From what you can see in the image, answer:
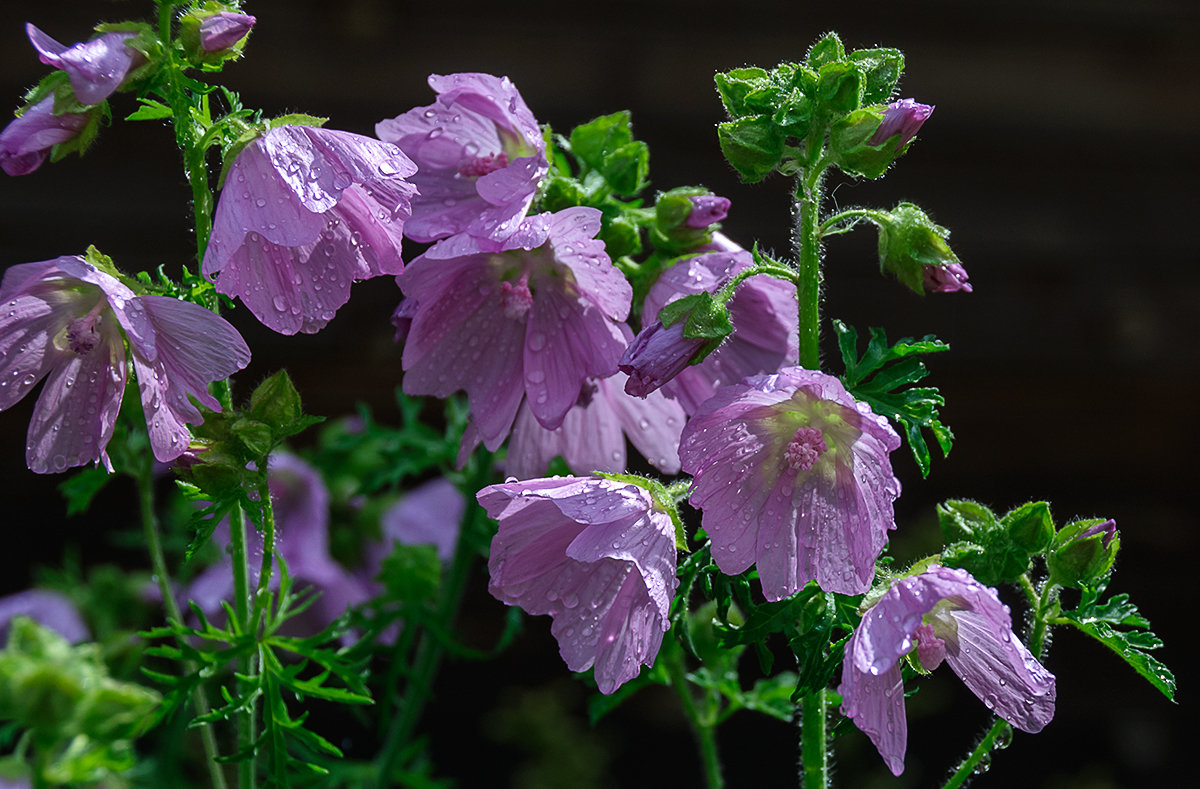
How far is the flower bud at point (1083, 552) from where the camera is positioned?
0.94 m

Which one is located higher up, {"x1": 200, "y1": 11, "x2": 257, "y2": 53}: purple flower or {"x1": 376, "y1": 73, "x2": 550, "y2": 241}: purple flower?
{"x1": 200, "y1": 11, "x2": 257, "y2": 53}: purple flower

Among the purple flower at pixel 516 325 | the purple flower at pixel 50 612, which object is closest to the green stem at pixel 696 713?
the purple flower at pixel 516 325

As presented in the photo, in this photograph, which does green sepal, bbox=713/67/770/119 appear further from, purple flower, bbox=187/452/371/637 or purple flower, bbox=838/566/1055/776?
purple flower, bbox=187/452/371/637

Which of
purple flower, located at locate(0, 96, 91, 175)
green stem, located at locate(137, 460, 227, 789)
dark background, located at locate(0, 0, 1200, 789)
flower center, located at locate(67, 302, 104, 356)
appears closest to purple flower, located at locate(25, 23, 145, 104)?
purple flower, located at locate(0, 96, 91, 175)

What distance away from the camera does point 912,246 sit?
943 mm

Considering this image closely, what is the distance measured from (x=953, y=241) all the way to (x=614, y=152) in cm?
179

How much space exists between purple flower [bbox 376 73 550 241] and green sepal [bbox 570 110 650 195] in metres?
0.05

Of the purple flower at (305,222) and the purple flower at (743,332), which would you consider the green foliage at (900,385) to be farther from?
the purple flower at (305,222)

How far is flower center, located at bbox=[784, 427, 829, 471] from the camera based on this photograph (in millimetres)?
973

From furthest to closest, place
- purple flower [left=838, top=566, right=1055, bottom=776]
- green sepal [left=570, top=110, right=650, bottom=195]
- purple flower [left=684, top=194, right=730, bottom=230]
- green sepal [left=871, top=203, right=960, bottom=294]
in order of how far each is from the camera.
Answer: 1. green sepal [left=570, top=110, right=650, bottom=195]
2. purple flower [left=684, top=194, right=730, bottom=230]
3. green sepal [left=871, top=203, right=960, bottom=294]
4. purple flower [left=838, top=566, right=1055, bottom=776]

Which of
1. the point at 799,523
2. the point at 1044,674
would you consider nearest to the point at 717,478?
the point at 799,523

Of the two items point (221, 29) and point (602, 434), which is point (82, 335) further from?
point (602, 434)

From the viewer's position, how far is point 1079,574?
37.6 inches

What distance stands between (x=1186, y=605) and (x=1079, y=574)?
2412mm
